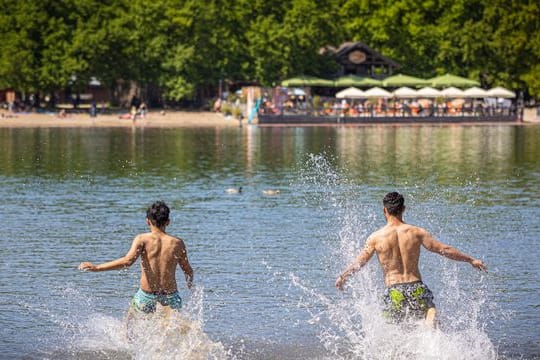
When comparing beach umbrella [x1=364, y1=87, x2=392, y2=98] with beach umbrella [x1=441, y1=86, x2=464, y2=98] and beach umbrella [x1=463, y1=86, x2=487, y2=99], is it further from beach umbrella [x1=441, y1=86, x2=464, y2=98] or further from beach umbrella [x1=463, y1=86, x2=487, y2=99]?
beach umbrella [x1=463, y1=86, x2=487, y2=99]

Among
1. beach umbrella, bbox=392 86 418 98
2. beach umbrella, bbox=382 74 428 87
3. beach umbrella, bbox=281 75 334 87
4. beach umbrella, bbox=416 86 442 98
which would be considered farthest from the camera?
beach umbrella, bbox=382 74 428 87

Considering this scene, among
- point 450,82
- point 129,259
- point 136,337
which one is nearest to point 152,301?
point 129,259

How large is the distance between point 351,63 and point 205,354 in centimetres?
8089

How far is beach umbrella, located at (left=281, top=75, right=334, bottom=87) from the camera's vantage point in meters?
86.6

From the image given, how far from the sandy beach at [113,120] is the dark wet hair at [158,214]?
6336 cm

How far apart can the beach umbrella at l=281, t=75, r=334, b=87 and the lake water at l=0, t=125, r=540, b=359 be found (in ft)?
120

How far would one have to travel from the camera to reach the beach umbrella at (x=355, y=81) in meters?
88.8

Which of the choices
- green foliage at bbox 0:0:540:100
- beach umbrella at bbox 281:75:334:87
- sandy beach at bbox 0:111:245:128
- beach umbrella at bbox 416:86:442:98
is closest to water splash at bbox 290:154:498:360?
sandy beach at bbox 0:111:245:128

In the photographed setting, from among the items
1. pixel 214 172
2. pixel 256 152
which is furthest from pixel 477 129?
pixel 214 172

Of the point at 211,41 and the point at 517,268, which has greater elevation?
the point at 211,41

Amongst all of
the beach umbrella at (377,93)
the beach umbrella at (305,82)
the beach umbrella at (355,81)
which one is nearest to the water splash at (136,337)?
the beach umbrella at (377,93)

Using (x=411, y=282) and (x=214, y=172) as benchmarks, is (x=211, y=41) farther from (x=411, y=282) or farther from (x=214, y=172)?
(x=411, y=282)

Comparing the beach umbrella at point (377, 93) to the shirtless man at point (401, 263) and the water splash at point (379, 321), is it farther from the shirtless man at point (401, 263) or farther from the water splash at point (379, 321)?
the shirtless man at point (401, 263)

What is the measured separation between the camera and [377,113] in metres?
80.8
